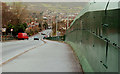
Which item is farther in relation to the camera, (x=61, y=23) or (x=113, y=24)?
(x=61, y=23)

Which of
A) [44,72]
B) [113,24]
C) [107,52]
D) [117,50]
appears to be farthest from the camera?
[44,72]

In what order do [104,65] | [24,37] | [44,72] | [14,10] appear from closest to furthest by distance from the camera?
[104,65]
[44,72]
[24,37]
[14,10]

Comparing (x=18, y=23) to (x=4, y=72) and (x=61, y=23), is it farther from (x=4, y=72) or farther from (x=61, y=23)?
(x=4, y=72)

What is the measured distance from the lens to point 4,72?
9.27 m

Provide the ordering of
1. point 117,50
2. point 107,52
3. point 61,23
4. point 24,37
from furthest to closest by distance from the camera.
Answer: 1. point 61,23
2. point 24,37
3. point 107,52
4. point 117,50

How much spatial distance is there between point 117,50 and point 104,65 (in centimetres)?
122

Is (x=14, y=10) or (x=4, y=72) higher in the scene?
(x=14, y=10)

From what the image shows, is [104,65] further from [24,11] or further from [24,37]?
[24,11]

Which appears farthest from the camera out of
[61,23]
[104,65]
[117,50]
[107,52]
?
[61,23]

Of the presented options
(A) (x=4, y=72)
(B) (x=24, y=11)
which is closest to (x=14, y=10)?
(B) (x=24, y=11)

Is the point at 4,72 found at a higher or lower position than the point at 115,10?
lower

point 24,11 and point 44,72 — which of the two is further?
point 24,11

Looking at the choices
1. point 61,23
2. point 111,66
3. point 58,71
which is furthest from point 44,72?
point 61,23

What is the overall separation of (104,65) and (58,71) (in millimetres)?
4751
